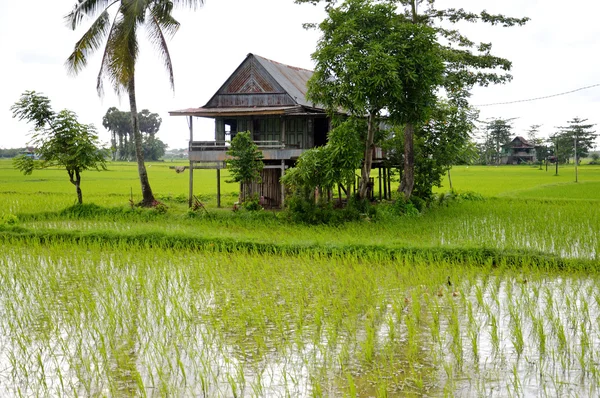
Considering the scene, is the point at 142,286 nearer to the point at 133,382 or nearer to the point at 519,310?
the point at 133,382

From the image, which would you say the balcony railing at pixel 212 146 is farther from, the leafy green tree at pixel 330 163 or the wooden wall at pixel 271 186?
the leafy green tree at pixel 330 163

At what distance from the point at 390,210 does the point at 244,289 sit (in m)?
8.19

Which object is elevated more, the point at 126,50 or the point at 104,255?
the point at 126,50

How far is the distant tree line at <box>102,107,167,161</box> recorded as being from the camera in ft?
196

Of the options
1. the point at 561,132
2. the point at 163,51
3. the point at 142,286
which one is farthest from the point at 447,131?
the point at 561,132

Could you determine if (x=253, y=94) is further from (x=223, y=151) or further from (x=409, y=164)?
(x=409, y=164)

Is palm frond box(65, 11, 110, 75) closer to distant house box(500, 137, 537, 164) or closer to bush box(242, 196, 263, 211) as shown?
bush box(242, 196, 263, 211)

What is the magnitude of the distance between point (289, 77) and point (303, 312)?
1423 cm

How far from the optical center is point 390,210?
15406 mm

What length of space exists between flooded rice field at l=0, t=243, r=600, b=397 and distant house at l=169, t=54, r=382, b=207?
8.64 meters

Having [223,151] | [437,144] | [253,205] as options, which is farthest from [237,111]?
[437,144]

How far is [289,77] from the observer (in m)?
19.9

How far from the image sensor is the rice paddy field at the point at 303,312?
4.84 meters

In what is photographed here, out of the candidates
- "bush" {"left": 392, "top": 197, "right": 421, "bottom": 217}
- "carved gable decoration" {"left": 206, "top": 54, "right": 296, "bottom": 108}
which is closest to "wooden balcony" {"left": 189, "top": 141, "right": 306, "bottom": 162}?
"carved gable decoration" {"left": 206, "top": 54, "right": 296, "bottom": 108}
